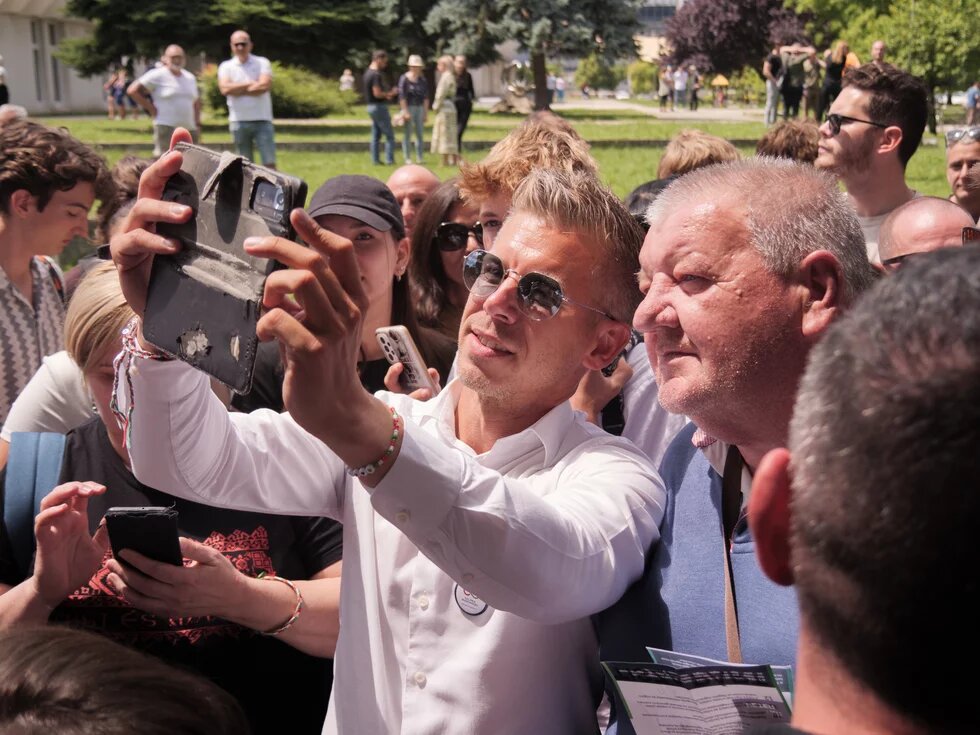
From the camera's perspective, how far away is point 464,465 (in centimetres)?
180

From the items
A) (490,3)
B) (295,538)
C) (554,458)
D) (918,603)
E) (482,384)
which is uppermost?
(490,3)

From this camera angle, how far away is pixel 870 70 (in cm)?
607

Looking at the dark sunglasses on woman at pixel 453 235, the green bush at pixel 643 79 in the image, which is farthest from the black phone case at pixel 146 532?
the green bush at pixel 643 79

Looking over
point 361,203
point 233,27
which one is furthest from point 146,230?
point 233,27

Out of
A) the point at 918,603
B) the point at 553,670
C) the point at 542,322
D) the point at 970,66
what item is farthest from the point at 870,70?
the point at 970,66

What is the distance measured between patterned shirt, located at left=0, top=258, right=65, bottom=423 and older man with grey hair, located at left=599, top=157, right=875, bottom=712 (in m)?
2.94

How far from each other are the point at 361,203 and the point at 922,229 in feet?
6.63

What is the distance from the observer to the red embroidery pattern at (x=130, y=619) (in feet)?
8.79

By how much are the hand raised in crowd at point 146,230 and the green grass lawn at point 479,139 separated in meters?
9.95

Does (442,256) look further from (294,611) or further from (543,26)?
(543,26)

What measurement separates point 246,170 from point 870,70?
16.8ft

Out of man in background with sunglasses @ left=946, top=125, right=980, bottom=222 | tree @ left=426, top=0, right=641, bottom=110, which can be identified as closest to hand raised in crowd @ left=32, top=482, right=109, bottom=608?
man in background with sunglasses @ left=946, top=125, right=980, bottom=222

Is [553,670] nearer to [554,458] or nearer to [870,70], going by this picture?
[554,458]

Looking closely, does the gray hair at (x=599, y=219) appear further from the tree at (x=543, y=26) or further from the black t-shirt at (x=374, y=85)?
the tree at (x=543, y=26)
